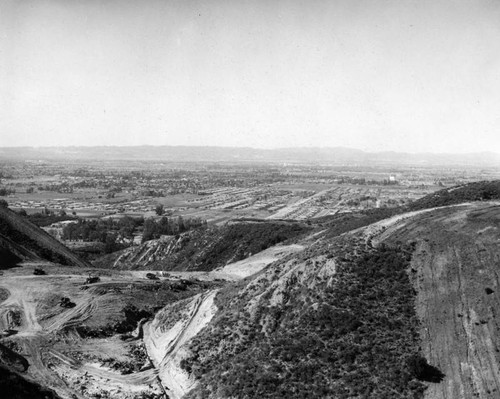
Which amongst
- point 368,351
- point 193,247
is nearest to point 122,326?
point 368,351

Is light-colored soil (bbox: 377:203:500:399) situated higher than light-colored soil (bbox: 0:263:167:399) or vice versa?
light-colored soil (bbox: 377:203:500:399)

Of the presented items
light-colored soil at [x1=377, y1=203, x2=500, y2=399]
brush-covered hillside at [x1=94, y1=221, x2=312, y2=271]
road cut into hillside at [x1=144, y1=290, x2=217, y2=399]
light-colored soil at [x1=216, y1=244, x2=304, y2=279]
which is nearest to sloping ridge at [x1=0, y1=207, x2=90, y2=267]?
brush-covered hillside at [x1=94, y1=221, x2=312, y2=271]

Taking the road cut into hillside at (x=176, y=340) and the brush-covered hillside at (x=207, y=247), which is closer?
the road cut into hillside at (x=176, y=340)

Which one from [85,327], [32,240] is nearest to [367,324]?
[85,327]

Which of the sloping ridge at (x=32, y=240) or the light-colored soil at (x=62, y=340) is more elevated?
the sloping ridge at (x=32, y=240)

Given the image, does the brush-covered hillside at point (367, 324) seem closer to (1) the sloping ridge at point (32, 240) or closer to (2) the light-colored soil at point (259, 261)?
(2) the light-colored soil at point (259, 261)

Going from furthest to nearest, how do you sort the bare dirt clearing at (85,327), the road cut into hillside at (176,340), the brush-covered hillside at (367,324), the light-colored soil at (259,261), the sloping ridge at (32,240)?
the light-colored soil at (259,261), the sloping ridge at (32,240), the bare dirt clearing at (85,327), the road cut into hillside at (176,340), the brush-covered hillside at (367,324)

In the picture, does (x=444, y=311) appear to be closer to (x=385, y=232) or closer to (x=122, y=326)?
(x=385, y=232)

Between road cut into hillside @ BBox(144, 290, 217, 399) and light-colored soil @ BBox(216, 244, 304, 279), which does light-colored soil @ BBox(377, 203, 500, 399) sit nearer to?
road cut into hillside @ BBox(144, 290, 217, 399)

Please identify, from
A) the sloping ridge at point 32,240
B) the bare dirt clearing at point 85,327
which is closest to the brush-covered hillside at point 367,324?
the bare dirt clearing at point 85,327
